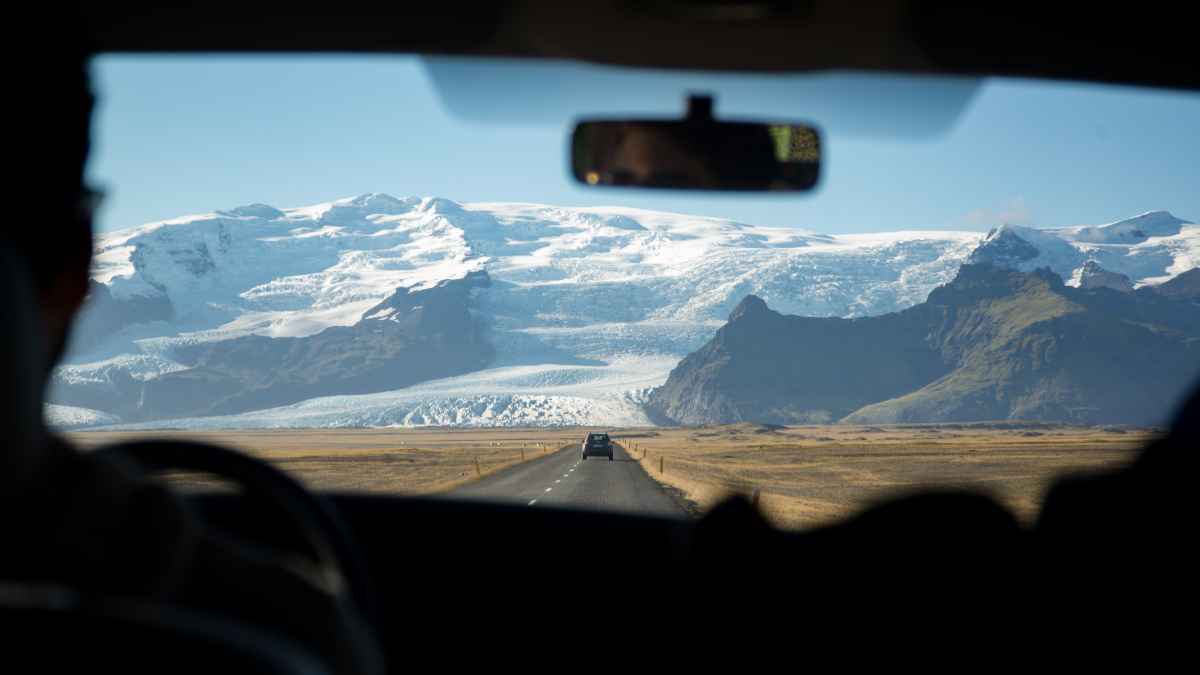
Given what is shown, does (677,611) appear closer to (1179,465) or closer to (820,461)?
(1179,465)

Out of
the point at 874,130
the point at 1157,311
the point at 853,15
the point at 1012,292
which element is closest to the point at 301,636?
the point at 853,15

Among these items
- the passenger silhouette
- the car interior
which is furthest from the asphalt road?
the passenger silhouette

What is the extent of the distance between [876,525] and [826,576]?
0.20 m

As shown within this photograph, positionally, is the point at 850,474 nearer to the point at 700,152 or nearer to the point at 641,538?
the point at 641,538

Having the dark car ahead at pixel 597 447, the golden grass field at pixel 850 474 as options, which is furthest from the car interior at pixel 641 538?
the dark car ahead at pixel 597 447

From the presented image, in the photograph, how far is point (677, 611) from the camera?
279 centimetres

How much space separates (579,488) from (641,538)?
27026mm

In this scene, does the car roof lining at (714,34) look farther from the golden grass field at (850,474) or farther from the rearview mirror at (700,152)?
the golden grass field at (850,474)

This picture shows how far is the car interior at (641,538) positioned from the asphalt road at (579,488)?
14980 mm

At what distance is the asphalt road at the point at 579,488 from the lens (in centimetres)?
2450

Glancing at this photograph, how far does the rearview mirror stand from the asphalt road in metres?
15.3

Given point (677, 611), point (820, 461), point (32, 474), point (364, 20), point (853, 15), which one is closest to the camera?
point (32, 474)

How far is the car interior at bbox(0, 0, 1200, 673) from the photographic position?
1293 millimetres

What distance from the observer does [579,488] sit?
3131 centimetres
